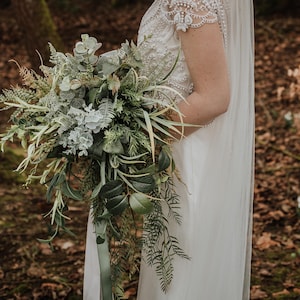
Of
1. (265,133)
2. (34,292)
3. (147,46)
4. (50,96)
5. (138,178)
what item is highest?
(265,133)

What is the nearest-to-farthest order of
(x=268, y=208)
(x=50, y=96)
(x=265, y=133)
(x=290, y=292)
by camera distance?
(x=50, y=96) → (x=290, y=292) → (x=268, y=208) → (x=265, y=133)

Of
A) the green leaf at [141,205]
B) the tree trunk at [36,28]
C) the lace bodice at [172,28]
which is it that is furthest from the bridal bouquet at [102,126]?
the tree trunk at [36,28]

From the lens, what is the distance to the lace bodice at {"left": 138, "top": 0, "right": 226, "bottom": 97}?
2.50 meters

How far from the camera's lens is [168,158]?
2.45 meters

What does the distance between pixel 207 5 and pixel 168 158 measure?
55 centimetres

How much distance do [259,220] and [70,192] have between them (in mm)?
3175

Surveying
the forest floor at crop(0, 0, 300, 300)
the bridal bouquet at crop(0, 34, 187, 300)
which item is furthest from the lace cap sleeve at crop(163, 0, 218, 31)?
the forest floor at crop(0, 0, 300, 300)

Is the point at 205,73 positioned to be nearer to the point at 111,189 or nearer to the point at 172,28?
the point at 172,28

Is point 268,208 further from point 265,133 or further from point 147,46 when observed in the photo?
point 147,46

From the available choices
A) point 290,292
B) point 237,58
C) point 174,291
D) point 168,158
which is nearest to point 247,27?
point 237,58

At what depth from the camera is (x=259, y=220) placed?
5449 mm

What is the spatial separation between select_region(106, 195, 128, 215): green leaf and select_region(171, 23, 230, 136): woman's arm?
0.36 metres

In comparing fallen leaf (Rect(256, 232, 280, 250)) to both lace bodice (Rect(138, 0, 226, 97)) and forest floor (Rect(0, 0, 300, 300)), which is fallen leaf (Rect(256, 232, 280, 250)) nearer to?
forest floor (Rect(0, 0, 300, 300))

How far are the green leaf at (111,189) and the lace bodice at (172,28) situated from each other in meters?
0.40
